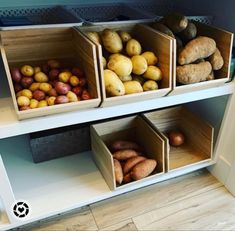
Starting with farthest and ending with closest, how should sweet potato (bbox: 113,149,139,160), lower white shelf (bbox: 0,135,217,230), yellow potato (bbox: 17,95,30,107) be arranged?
sweet potato (bbox: 113,149,139,160), lower white shelf (bbox: 0,135,217,230), yellow potato (bbox: 17,95,30,107)

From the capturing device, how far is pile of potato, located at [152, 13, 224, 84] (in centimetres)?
82

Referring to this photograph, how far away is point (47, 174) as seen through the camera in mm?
1061

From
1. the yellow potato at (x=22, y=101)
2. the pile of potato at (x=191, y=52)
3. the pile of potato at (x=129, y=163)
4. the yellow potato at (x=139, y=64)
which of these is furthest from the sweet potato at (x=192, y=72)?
the yellow potato at (x=22, y=101)

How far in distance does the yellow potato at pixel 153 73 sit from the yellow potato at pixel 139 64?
0.06 feet

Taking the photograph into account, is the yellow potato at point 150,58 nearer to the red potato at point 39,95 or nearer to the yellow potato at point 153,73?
the yellow potato at point 153,73

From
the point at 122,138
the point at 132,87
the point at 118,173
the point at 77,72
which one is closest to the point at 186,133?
the point at 122,138

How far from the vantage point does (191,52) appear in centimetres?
82

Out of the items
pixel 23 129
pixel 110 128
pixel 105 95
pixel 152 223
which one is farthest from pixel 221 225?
pixel 23 129

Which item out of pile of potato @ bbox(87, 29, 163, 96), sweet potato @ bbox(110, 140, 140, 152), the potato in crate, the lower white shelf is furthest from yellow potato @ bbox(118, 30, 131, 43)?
the lower white shelf

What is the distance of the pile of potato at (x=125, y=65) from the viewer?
0.76 m

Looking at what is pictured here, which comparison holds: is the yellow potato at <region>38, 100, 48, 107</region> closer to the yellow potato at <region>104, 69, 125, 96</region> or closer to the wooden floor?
the yellow potato at <region>104, 69, 125, 96</region>

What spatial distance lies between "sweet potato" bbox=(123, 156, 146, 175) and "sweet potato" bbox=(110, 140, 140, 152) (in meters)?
0.07

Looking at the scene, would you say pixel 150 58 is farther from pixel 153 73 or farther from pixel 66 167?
pixel 66 167

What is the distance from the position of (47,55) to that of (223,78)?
615 mm
